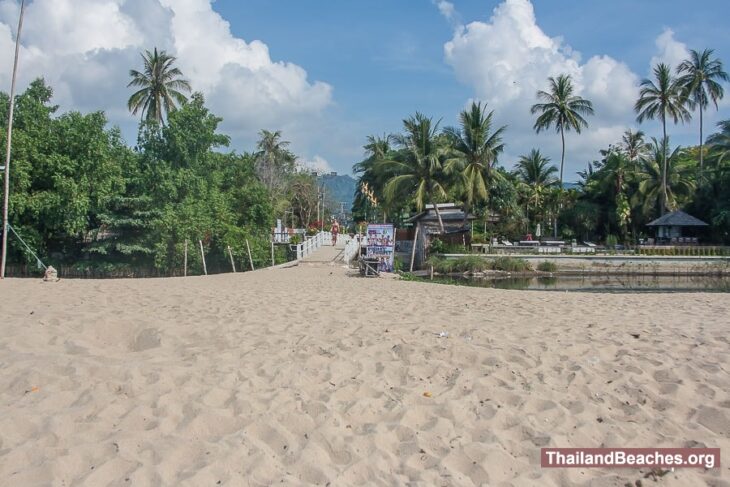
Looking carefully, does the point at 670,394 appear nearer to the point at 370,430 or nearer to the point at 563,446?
the point at 563,446

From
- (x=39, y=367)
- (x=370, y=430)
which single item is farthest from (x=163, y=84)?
(x=370, y=430)

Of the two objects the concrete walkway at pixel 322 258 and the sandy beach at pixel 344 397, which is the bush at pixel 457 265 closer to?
the concrete walkway at pixel 322 258

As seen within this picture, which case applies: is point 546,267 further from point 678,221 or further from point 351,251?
point 678,221

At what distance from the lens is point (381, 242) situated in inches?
743

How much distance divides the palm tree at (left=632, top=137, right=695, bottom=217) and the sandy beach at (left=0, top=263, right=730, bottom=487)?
36.4 meters

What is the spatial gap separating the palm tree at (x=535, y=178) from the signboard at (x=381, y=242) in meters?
27.2

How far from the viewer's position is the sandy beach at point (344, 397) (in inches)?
122

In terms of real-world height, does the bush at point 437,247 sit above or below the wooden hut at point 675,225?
below

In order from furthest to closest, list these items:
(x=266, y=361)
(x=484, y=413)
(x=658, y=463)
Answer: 1. (x=266, y=361)
2. (x=484, y=413)
3. (x=658, y=463)

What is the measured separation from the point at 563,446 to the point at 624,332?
12.0 feet

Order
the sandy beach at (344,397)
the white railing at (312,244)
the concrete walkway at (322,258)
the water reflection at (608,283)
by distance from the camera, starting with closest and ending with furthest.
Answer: the sandy beach at (344,397)
the water reflection at (608,283)
the concrete walkway at (322,258)
the white railing at (312,244)

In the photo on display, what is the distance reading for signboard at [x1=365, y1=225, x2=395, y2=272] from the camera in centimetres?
1878

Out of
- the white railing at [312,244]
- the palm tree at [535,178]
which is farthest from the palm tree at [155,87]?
the palm tree at [535,178]

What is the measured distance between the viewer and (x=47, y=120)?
68.8 ft
